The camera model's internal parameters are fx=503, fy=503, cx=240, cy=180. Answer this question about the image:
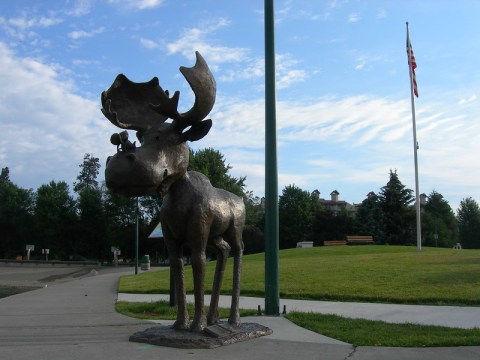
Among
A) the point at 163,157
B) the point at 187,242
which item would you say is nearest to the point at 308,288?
the point at 187,242

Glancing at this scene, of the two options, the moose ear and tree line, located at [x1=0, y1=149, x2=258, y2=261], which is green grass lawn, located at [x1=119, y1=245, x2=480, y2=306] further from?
tree line, located at [x1=0, y1=149, x2=258, y2=261]

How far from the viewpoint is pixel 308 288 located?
Result: 15086 mm

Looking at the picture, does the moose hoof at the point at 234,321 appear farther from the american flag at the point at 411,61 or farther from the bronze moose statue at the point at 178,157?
the american flag at the point at 411,61

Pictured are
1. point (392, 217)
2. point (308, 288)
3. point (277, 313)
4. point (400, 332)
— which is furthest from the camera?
point (392, 217)

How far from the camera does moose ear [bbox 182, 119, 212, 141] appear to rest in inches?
261

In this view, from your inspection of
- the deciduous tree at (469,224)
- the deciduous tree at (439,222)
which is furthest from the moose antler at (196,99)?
the deciduous tree at (469,224)

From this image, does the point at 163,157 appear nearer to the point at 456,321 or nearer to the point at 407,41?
the point at 456,321

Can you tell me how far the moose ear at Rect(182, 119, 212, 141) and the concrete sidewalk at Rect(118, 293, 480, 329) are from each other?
5.11 m

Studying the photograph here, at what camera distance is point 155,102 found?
6848 millimetres

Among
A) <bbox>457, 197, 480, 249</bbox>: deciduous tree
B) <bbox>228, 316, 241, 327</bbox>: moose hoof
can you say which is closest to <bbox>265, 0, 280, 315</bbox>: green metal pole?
<bbox>228, 316, 241, 327</bbox>: moose hoof

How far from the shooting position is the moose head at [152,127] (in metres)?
5.79

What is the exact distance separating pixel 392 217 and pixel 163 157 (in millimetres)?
55965

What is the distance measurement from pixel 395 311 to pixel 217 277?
557cm

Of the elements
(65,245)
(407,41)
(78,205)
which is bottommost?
(65,245)
